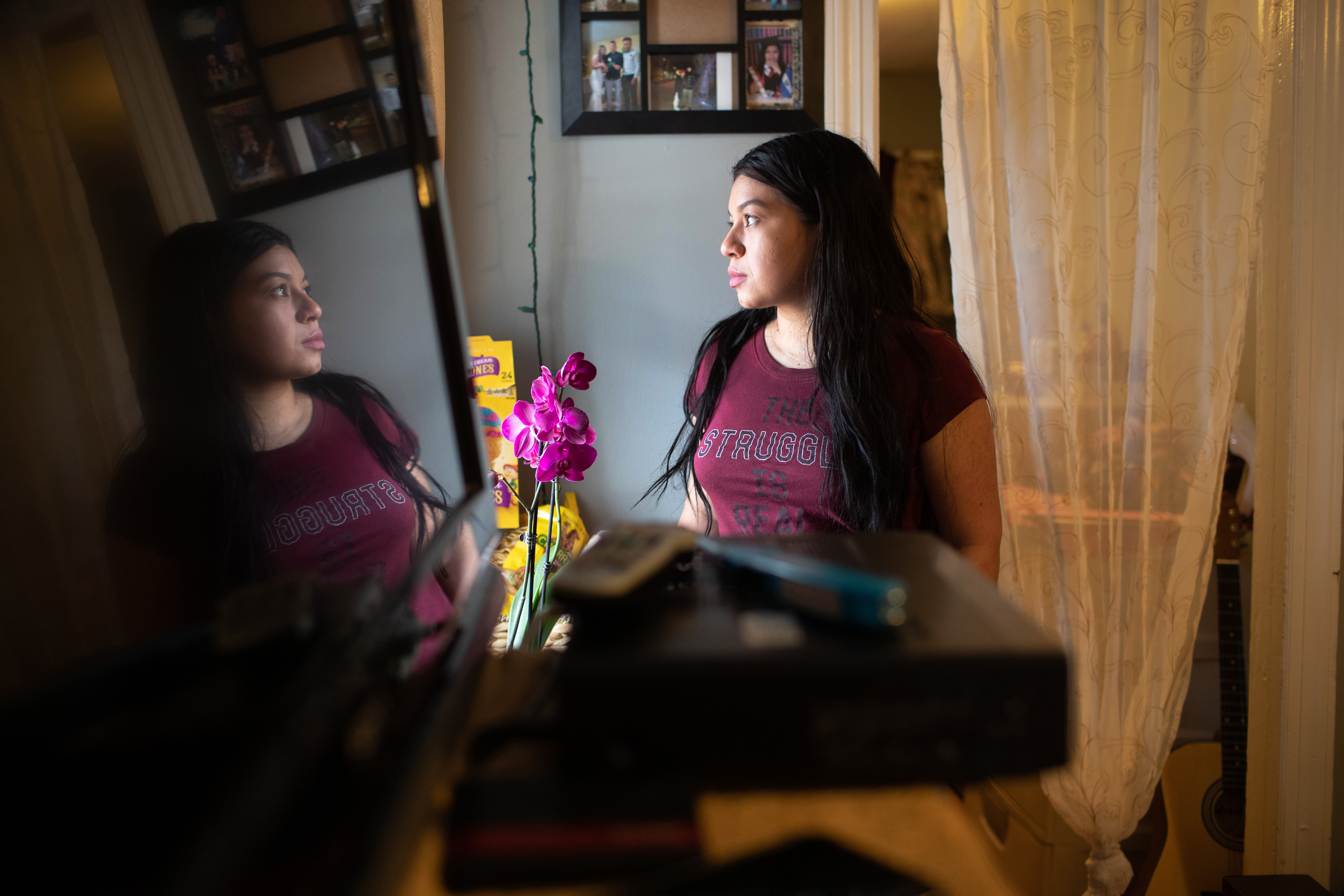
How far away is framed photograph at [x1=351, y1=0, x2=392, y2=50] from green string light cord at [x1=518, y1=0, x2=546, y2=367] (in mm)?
1094

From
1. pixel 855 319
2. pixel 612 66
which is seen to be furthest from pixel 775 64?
pixel 855 319

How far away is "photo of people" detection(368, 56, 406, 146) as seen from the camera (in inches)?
23.4

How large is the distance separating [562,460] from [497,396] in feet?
1.62

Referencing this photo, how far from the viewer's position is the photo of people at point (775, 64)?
1.63 metres

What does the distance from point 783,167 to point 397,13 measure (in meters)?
0.85

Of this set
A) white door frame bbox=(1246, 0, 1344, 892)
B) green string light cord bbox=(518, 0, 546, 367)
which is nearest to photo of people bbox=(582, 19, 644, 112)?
green string light cord bbox=(518, 0, 546, 367)

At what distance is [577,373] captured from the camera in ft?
4.18

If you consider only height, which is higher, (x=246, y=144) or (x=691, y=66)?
(x=691, y=66)

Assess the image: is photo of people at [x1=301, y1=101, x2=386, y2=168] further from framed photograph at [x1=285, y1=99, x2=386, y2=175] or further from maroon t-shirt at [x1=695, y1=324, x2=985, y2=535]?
maroon t-shirt at [x1=695, y1=324, x2=985, y2=535]

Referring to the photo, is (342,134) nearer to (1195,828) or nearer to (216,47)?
(216,47)

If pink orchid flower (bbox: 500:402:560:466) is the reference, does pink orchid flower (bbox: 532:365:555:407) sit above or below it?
above

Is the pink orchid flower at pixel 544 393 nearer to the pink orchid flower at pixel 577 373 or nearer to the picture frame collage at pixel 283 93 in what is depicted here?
the pink orchid flower at pixel 577 373

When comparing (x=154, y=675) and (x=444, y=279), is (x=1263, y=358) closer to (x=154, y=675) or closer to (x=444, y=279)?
(x=444, y=279)

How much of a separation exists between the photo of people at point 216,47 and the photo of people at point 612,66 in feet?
4.50
